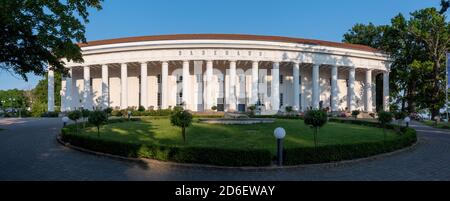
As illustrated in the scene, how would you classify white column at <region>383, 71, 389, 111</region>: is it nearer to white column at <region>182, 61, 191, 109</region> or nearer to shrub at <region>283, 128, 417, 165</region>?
white column at <region>182, 61, 191, 109</region>

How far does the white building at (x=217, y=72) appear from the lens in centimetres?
4312

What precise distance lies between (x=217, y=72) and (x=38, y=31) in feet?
106

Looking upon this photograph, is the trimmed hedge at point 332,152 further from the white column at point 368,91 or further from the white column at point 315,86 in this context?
the white column at point 368,91

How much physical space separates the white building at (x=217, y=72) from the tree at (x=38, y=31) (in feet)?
79.1

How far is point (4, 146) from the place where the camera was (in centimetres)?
1320

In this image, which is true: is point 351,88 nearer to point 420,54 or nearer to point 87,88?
point 420,54

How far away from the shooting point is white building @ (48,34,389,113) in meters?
43.1

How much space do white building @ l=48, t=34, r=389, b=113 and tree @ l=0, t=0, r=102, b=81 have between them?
2409cm

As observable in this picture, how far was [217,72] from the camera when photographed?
1898 inches

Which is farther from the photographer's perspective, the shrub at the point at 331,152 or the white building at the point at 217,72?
the white building at the point at 217,72

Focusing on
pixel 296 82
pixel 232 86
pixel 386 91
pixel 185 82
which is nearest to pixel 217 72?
pixel 232 86

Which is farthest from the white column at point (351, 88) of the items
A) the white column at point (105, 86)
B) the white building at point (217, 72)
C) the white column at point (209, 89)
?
the white column at point (105, 86)
